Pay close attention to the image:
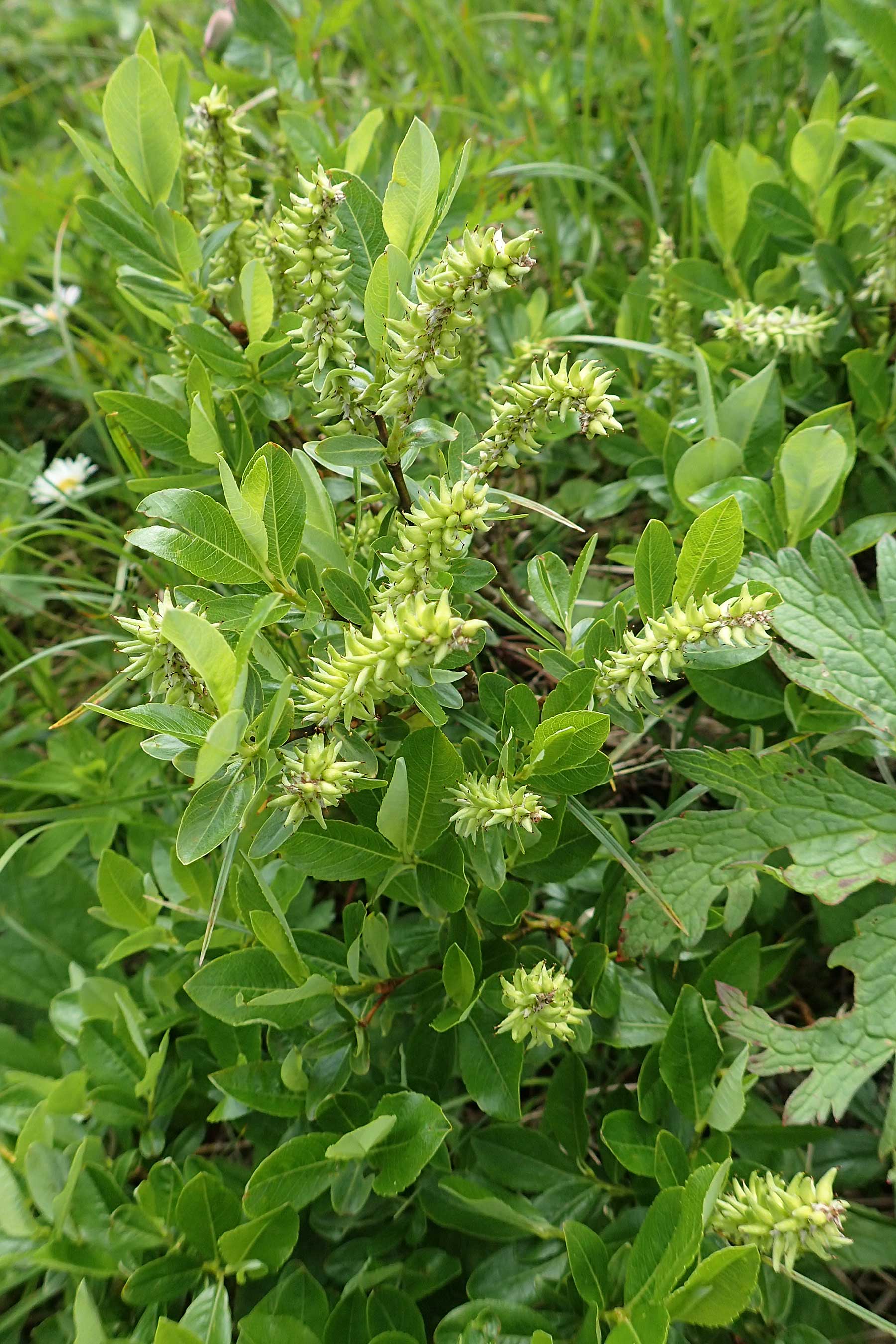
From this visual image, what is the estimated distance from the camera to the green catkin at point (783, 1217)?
3.22 feet

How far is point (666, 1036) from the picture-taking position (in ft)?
3.94

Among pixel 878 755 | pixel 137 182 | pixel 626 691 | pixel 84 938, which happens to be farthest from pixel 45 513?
pixel 878 755

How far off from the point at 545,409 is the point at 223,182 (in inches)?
24.7

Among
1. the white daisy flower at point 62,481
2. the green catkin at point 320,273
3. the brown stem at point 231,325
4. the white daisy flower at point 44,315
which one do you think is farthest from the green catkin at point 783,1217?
the white daisy flower at point 44,315

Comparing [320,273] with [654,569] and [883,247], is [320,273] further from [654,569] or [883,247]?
[883,247]

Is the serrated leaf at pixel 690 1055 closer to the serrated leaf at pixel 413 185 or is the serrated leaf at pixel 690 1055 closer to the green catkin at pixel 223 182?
the serrated leaf at pixel 413 185

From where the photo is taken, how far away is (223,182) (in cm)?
130

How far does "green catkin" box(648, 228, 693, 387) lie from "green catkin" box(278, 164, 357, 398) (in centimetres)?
85

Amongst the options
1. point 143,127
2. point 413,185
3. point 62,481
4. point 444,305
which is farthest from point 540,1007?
point 62,481

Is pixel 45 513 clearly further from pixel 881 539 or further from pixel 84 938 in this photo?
pixel 881 539

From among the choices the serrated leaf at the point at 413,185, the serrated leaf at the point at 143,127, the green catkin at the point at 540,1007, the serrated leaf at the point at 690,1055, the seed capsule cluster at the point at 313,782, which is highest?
the serrated leaf at the point at 143,127

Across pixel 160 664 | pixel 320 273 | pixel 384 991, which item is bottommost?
pixel 384 991

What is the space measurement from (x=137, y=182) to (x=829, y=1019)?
1.37 meters

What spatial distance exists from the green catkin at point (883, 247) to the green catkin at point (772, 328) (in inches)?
3.2
